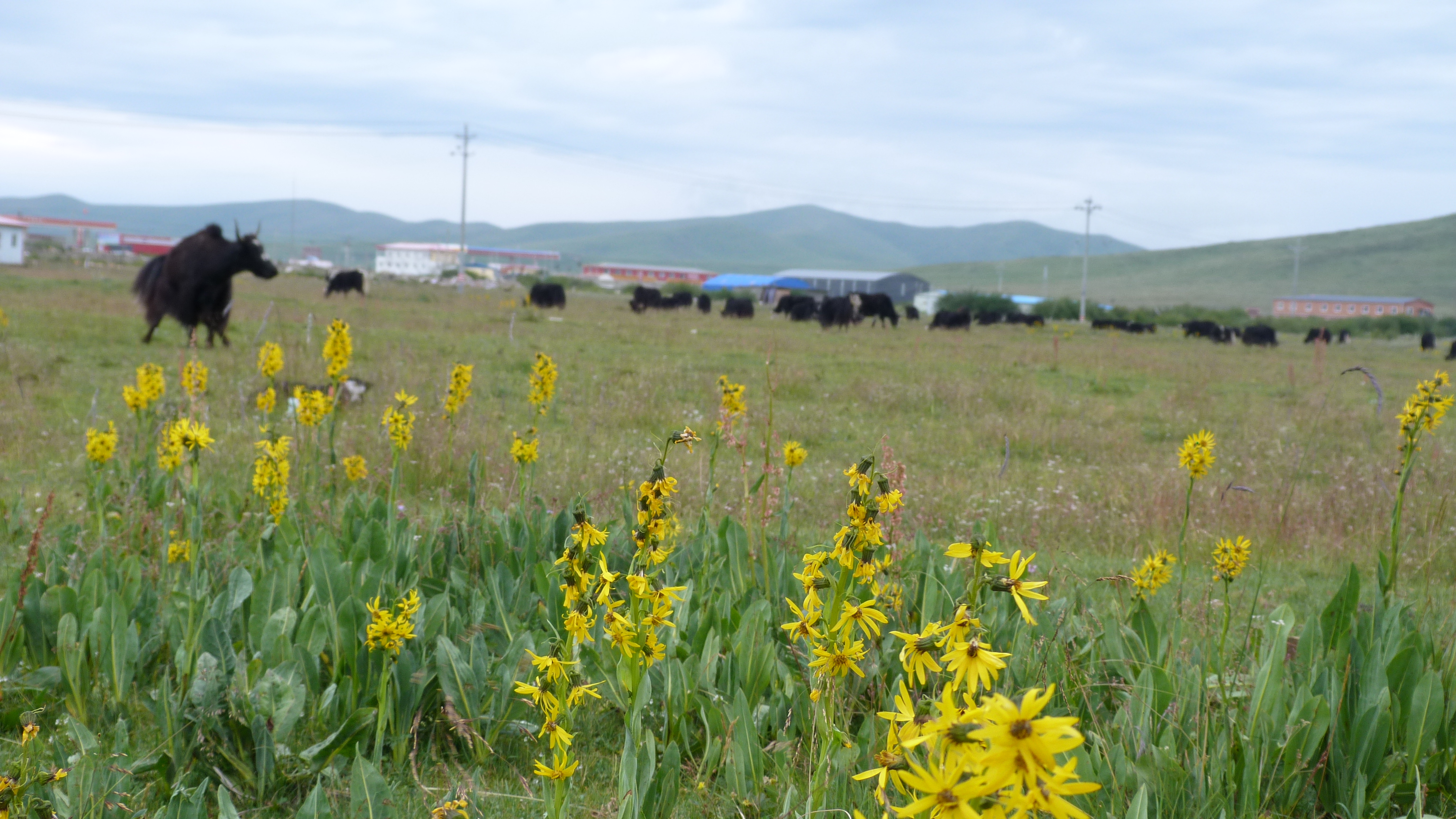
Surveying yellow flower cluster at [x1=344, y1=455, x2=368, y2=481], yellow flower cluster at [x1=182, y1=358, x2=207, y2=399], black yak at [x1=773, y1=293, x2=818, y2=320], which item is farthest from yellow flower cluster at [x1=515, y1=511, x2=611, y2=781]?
black yak at [x1=773, y1=293, x2=818, y2=320]

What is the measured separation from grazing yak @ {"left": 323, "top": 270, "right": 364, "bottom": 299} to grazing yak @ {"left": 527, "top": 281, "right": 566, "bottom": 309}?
6.31m

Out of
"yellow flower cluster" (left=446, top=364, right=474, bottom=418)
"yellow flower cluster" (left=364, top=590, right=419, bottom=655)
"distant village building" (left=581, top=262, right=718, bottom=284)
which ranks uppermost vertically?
"distant village building" (left=581, top=262, right=718, bottom=284)

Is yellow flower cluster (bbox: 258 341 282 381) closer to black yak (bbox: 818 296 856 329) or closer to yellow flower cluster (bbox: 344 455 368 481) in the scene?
yellow flower cluster (bbox: 344 455 368 481)

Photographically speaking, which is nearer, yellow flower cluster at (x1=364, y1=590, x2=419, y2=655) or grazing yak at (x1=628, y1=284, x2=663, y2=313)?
yellow flower cluster at (x1=364, y1=590, x2=419, y2=655)

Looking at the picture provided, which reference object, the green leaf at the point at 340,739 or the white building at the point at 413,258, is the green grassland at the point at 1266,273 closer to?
the white building at the point at 413,258

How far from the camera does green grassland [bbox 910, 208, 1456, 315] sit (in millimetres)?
126438

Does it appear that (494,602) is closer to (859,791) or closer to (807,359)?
(859,791)

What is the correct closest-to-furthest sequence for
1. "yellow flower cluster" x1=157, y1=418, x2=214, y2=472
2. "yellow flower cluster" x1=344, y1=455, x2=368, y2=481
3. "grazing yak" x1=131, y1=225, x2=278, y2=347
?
"yellow flower cluster" x1=157, y1=418, x2=214, y2=472, "yellow flower cluster" x1=344, y1=455, x2=368, y2=481, "grazing yak" x1=131, y1=225, x2=278, y2=347

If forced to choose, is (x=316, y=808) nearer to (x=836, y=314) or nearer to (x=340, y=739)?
(x=340, y=739)

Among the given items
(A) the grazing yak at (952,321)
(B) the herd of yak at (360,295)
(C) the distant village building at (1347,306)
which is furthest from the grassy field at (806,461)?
(C) the distant village building at (1347,306)

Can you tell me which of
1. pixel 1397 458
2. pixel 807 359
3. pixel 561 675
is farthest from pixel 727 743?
pixel 807 359

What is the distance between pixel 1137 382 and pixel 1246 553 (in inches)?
574

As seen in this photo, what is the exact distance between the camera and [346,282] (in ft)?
117

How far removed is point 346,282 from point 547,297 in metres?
7.49
